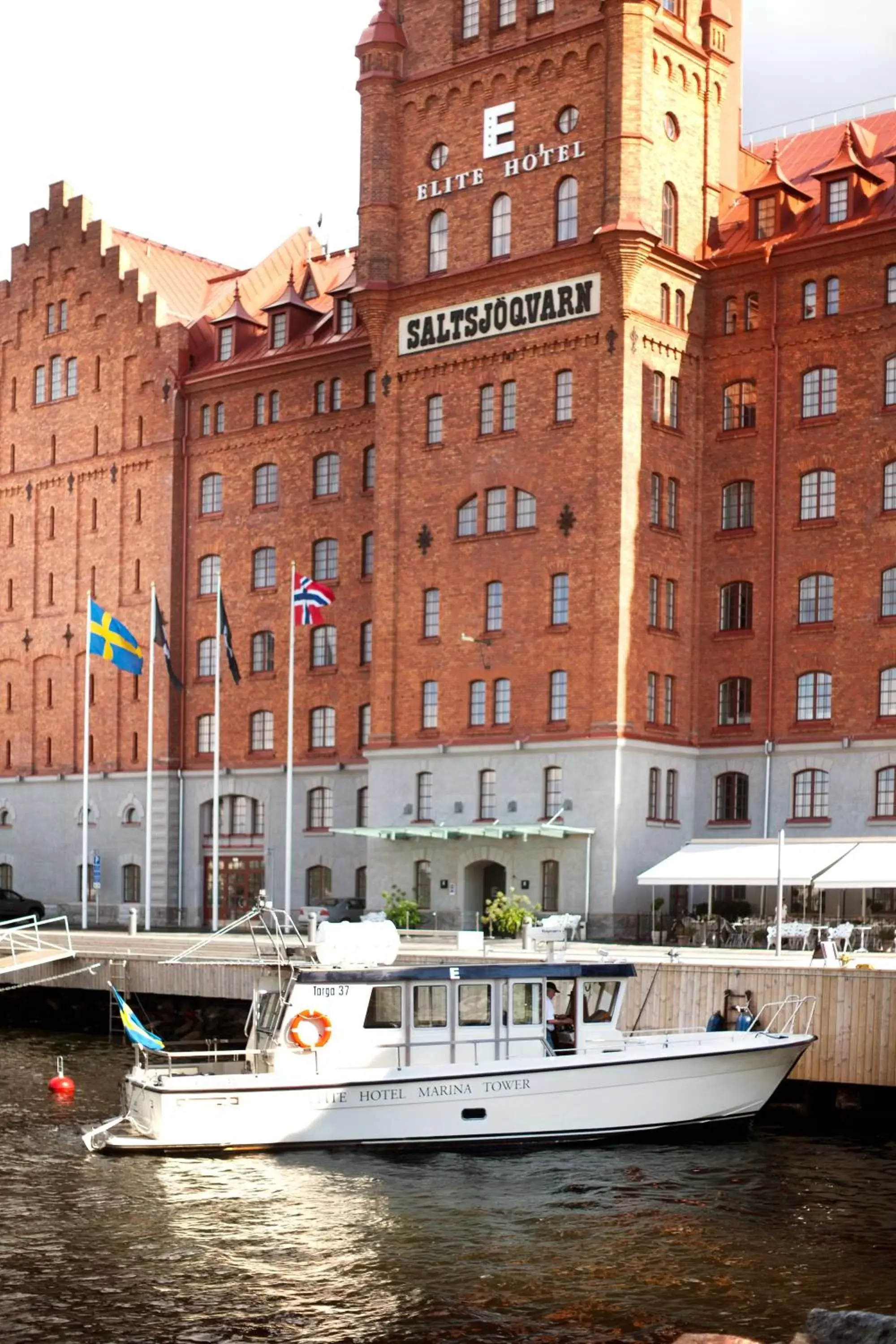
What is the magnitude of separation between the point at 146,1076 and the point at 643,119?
124 feet

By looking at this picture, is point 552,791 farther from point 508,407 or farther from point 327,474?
point 327,474

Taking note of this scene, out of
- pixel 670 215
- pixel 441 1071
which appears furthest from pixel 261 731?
pixel 441 1071

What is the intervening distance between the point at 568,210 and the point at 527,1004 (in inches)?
1328

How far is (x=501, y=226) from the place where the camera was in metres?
64.7

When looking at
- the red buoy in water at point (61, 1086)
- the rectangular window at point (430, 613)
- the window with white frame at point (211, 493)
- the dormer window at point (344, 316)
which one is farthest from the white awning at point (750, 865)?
the window with white frame at point (211, 493)

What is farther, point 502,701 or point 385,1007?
point 502,701

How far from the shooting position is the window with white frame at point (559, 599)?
62.4 m

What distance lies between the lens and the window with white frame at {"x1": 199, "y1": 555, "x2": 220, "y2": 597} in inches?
2980

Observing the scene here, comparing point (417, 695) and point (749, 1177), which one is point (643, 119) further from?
point (749, 1177)

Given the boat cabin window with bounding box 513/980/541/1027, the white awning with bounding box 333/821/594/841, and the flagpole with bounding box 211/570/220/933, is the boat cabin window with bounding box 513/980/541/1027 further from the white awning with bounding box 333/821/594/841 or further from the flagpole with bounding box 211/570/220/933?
the flagpole with bounding box 211/570/220/933

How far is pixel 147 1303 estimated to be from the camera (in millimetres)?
25109

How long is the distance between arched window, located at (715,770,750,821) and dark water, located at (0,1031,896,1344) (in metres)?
25.3

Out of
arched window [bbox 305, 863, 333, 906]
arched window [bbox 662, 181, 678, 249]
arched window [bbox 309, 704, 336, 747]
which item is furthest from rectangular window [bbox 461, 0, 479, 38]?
arched window [bbox 305, 863, 333, 906]

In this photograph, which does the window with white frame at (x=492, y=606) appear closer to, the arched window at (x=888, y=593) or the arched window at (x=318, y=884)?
the arched window at (x=888, y=593)
